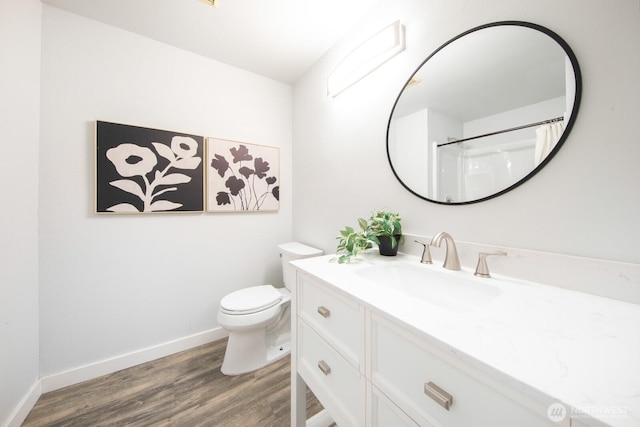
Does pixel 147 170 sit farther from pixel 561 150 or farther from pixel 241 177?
pixel 561 150

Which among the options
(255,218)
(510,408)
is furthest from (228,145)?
(510,408)

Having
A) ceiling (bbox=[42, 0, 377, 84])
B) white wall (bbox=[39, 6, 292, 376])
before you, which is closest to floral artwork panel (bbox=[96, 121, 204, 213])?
white wall (bbox=[39, 6, 292, 376])

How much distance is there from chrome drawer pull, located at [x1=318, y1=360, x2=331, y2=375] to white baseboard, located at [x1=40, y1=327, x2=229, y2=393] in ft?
4.57

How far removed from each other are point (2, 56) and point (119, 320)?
5.13 ft

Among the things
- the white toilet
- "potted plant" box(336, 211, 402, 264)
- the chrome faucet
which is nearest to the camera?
the chrome faucet

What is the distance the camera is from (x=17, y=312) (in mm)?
1131

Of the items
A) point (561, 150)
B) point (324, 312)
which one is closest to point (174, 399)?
point (324, 312)

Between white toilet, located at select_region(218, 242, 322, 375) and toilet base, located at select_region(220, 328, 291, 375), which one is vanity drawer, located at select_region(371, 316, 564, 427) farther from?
toilet base, located at select_region(220, 328, 291, 375)

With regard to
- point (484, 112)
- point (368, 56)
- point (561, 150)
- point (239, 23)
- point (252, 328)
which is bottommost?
point (252, 328)

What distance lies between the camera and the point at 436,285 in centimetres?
92

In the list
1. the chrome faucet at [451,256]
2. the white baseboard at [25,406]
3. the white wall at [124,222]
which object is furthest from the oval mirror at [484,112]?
the white baseboard at [25,406]

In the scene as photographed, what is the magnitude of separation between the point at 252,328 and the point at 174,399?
55 centimetres

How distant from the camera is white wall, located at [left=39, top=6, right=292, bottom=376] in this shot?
134cm

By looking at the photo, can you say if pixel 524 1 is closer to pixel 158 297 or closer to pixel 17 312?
pixel 158 297
